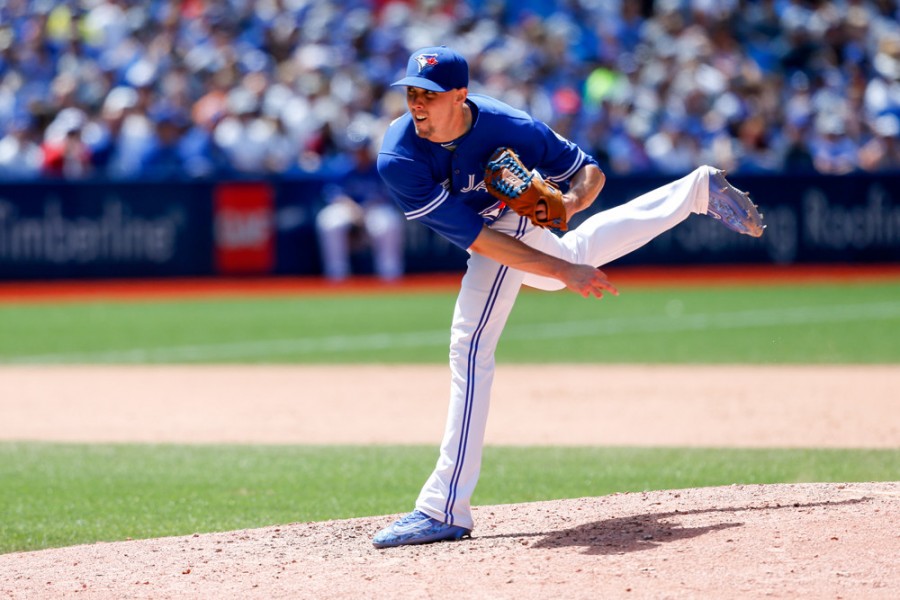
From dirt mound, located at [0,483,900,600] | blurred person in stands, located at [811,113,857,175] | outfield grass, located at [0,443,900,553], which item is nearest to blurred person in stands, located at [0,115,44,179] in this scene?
outfield grass, located at [0,443,900,553]

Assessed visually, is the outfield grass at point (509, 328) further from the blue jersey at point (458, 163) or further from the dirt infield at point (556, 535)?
the blue jersey at point (458, 163)

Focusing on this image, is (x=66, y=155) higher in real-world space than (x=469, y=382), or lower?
higher

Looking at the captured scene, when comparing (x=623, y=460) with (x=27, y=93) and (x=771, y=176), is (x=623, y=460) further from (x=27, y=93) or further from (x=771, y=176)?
(x=27, y=93)

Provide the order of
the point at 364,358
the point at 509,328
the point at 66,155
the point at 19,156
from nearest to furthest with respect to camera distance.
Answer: the point at 364,358 → the point at 509,328 → the point at 66,155 → the point at 19,156

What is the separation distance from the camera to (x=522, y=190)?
491 cm

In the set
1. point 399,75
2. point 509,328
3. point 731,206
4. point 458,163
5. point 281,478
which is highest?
point 399,75

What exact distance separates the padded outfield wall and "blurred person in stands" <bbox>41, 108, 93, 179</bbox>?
1.15 feet

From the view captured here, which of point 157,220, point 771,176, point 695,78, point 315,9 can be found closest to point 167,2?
point 315,9

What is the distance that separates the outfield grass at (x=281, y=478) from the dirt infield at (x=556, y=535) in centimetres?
40

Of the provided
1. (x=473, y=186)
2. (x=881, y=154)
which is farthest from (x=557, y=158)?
(x=881, y=154)

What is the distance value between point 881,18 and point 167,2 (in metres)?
11.9

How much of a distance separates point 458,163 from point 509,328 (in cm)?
946

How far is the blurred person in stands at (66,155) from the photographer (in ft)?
58.7

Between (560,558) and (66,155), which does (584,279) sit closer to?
(560,558)
